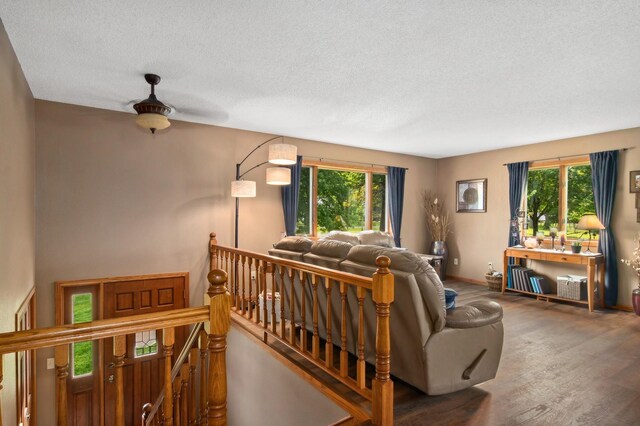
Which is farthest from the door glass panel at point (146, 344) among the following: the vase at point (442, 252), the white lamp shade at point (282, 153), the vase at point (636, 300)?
the vase at point (636, 300)

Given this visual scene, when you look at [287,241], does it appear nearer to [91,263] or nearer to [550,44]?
[91,263]

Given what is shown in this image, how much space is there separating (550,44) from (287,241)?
288cm

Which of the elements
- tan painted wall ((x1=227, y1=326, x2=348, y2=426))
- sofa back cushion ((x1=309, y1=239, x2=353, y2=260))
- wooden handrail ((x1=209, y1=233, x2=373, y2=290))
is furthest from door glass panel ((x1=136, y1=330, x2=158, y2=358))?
sofa back cushion ((x1=309, y1=239, x2=353, y2=260))

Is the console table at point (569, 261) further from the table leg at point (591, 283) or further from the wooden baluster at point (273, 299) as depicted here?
the wooden baluster at point (273, 299)

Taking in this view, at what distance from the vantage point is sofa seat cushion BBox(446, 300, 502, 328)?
8.46ft

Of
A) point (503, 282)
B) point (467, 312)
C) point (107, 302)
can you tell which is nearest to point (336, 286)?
point (467, 312)

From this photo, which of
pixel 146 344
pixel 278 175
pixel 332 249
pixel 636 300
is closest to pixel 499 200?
pixel 636 300

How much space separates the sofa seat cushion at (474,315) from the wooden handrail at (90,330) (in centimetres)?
183

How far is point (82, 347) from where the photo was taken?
421 centimetres

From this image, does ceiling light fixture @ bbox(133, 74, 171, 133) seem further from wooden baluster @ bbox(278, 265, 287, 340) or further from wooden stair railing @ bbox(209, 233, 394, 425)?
wooden baluster @ bbox(278, 265, 287, 340)

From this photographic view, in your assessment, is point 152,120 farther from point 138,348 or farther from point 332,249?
point 138,348

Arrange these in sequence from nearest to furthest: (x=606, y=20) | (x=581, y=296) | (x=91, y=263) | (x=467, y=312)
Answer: (x=606, y=20) < (x=467, y=312) < (x=91, y=263) < (x=581, y=296)

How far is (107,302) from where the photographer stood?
169 inches

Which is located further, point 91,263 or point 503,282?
point 503,282
